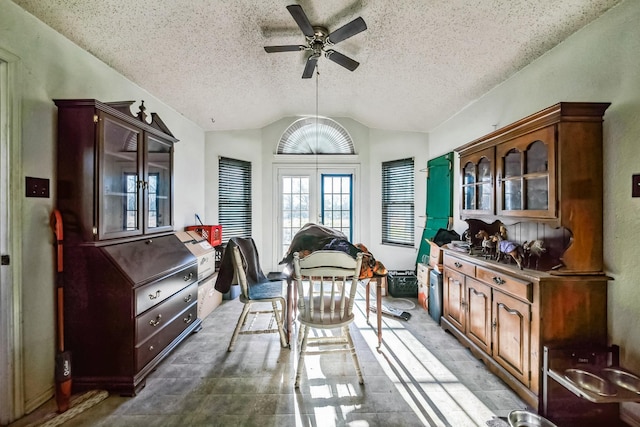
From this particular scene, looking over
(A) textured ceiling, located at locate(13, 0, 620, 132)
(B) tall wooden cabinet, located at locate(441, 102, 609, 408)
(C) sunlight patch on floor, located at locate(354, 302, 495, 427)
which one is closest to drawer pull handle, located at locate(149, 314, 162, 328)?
(C) sunlight patch on floor, located at locate(354, 302, 495, 427)

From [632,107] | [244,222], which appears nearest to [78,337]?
[244,222]

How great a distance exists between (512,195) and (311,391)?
221cm

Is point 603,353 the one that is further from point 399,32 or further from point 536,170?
point 399,32

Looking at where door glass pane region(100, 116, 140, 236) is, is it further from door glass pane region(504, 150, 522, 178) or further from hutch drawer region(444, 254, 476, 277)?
door glass pane region(504, 150, 522, 178)

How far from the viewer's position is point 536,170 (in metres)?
1.93

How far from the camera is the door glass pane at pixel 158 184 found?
240 centimetres

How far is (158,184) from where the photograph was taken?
2588 millimetres

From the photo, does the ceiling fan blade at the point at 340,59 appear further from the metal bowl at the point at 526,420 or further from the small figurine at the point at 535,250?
the metal bowl at the point at 526,420

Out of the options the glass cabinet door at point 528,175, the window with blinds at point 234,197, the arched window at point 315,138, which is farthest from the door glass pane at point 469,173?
the window with blinds at point 234,197

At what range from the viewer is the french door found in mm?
4723

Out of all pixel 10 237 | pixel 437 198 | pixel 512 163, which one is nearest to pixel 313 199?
pixel 437 198

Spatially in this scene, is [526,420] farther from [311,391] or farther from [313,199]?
[313,199]

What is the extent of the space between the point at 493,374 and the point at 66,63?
412 cm

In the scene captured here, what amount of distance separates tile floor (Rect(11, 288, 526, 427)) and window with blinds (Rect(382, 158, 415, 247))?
2108 mm
